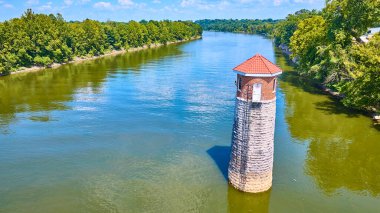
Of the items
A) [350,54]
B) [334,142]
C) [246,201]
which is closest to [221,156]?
[246,201]

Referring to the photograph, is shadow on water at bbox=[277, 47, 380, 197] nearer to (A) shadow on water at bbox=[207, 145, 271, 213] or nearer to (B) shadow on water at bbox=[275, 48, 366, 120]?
(B) shadow on water at bbox=[275, 48, 366, 120]

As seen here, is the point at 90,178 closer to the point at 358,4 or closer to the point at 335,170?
the point at 335,170

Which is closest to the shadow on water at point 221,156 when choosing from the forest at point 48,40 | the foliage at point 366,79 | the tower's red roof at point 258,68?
the tower's red roof at point 258,68

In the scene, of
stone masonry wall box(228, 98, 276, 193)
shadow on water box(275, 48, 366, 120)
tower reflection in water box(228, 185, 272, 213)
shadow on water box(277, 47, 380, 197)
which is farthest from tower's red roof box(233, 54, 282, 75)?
shadow on water box(275, 48, 366, 120)

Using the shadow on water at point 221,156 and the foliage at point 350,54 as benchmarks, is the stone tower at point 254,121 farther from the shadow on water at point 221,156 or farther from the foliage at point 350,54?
the foliage at point 350,54

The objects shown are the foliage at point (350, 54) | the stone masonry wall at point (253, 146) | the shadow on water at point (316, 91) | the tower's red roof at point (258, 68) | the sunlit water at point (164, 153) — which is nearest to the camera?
the tower's red roof at point (258, 68)

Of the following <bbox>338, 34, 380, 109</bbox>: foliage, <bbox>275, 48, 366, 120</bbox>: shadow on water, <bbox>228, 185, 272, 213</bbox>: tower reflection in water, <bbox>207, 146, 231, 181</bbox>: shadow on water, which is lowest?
<bbox>228, 185, 272, 213</bbox>: tower reflection in water

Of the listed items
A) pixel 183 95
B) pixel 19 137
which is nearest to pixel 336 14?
pixel 183 95

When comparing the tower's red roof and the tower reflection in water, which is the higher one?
the tower's red roof
